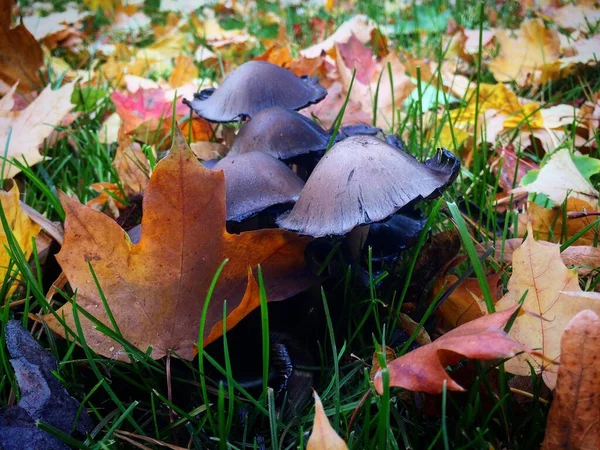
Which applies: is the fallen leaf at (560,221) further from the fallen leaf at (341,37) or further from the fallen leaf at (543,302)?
the fallen leaf at (341,37)

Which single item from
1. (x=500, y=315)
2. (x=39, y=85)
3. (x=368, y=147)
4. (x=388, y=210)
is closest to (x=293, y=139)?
(x=368, y=147)

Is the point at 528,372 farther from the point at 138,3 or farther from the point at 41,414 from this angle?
the point at 138,3

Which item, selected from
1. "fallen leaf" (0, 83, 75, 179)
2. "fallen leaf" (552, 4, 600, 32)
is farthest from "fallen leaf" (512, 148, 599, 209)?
"fallen leaf" (552, 4, 600, 32)

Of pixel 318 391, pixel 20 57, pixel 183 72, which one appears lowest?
pixel 318 391

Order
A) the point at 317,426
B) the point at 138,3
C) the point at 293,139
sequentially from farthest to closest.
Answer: the point at 138,3
the point at 293,139
the point at 317,426

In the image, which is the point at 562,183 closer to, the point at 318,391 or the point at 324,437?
the point at 318,391

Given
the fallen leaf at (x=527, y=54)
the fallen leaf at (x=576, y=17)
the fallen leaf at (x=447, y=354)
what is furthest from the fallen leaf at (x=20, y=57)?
the fallen leaf at (x=576, y=17)

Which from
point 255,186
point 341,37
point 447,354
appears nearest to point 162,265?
point 255,186
